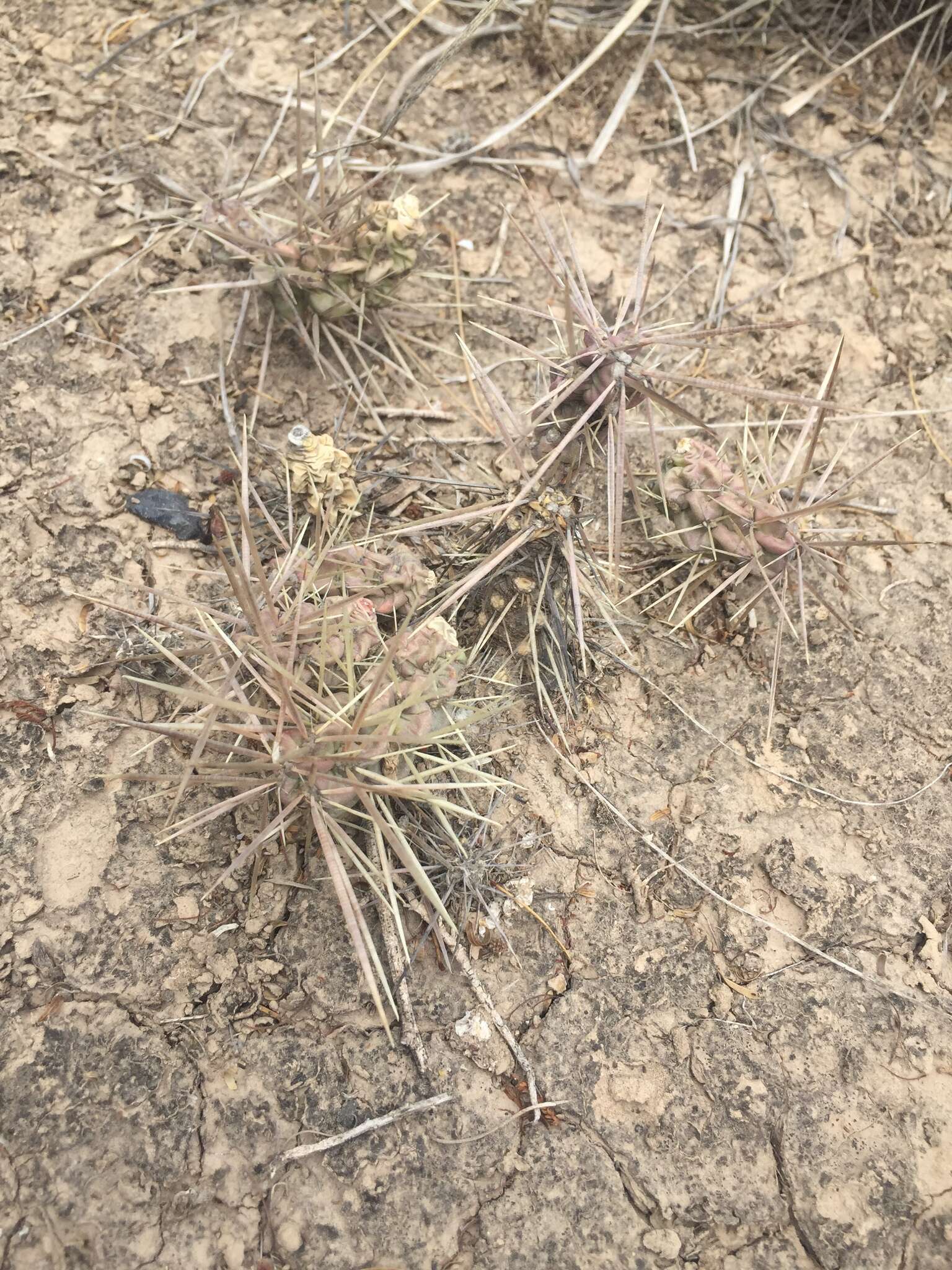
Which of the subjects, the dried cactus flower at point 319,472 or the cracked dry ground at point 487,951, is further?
the dried cactus flower at point 319,472

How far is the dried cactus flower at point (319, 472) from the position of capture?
1.83m

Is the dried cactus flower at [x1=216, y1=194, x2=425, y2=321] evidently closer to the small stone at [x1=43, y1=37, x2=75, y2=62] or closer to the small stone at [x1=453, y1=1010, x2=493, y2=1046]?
the small stone at [x1=43, y1=37, x2=75, y2=62]

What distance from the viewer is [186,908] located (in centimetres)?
168

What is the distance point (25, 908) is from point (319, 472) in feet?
3.23

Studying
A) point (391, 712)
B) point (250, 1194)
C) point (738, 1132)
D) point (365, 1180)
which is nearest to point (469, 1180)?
point (365, 1180)

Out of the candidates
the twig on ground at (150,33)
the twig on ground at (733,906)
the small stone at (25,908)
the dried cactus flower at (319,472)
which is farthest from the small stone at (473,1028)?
the twig on ground at (150,33)

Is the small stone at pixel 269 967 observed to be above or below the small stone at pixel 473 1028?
above

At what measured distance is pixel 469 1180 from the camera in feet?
5.13

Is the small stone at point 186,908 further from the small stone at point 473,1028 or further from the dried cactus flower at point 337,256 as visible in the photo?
the dried cactus flower at point 337,256

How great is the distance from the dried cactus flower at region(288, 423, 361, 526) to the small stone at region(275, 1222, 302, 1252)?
4.13ft

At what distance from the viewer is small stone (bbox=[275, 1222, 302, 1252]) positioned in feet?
4.90

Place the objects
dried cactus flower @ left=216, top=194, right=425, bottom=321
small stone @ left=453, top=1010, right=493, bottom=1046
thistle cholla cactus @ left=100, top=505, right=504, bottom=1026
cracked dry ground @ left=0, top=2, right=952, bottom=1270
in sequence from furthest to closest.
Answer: dried cactus flower @ left=216, top=194, right=425, bottom=321 → small stone @ left=453, top=1010, right=493, bottom=1046 → cracked dry ground @ left=0, top=2, right=952, bottom=1270 → thistle cholla cactus @ left=100, top=505, right=504, bottom=1026

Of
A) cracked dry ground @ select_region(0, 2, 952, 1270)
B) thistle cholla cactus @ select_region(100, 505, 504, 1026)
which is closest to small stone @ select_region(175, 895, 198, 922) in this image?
cracked dry ground @ select_region(0, 2, 952, 1270)

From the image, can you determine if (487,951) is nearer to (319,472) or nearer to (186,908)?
(186,908)
